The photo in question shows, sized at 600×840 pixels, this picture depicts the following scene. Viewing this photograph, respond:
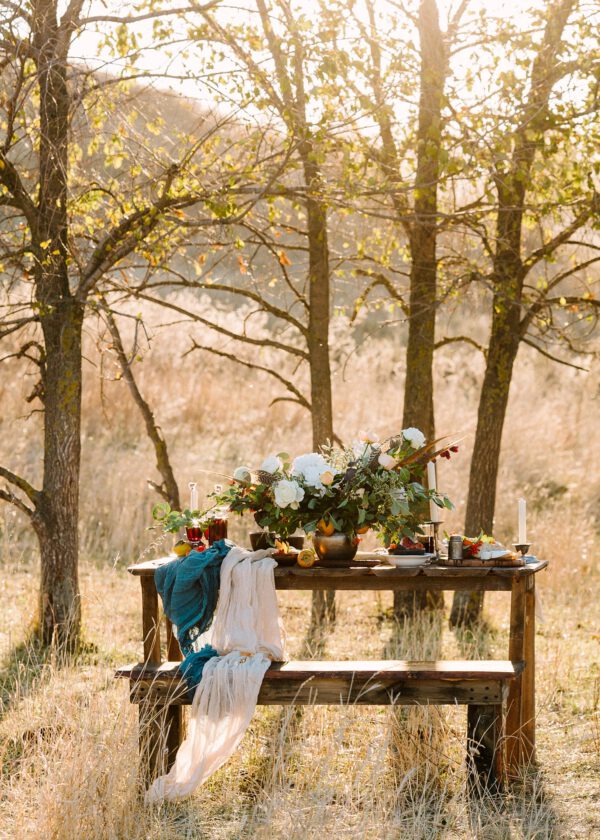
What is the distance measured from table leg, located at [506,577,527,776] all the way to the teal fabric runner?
1.32 metres

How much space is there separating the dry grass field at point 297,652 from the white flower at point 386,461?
110cm

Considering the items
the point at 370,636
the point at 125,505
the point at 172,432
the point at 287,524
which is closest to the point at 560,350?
the point at 172,432

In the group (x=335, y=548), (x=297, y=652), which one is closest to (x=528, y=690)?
(x=335, y=548)

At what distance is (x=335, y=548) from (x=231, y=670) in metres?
0.74

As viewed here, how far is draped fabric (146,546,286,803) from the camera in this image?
459cm

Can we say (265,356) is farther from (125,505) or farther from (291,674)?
(291,674)

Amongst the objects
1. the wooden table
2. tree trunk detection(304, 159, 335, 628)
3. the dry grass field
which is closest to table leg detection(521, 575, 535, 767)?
the wooden table

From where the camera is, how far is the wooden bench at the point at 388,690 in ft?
15.3

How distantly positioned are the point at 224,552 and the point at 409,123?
4678 millimetres

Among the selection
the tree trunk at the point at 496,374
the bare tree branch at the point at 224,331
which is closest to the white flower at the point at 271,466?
the bare tree branch at the point at 224,331

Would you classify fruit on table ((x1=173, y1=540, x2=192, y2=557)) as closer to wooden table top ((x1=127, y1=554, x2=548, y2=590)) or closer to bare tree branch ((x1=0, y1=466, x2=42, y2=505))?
wooden table top ((x1=127, y1=554, x2=548, y2=590))

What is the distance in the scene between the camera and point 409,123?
8.55 metres

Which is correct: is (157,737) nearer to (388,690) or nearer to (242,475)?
(388,690)

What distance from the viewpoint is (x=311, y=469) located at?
16.8 ft
